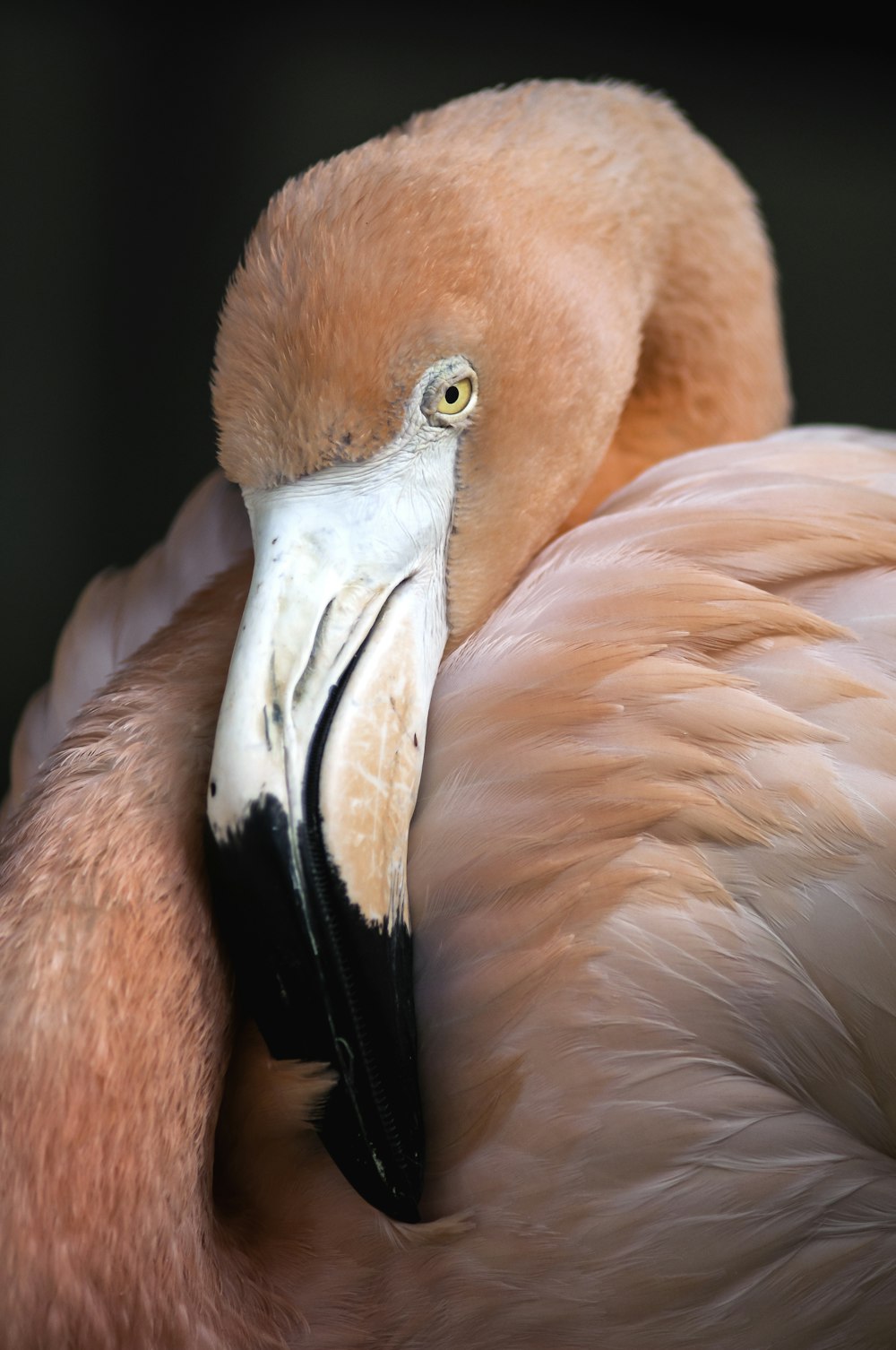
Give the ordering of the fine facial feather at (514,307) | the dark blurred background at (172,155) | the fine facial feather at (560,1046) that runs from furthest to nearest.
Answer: the dark blurred background at (172,155) < the fine facial feather at (514,307) < the fine facial feather at (560,1046)

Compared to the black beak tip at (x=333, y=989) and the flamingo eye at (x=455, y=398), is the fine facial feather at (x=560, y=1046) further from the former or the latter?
the flamingo eye at (x=455, y=398)

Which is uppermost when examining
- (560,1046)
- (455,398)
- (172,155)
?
(172,155)

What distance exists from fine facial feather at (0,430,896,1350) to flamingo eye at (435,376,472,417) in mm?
246

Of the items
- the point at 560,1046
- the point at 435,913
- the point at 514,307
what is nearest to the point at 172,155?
the point at 514,307

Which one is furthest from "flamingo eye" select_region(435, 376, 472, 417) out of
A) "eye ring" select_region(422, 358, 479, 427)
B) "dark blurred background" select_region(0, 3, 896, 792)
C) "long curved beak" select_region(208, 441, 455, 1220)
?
"dark blurred background" select_region(0, 3, 896, 792)

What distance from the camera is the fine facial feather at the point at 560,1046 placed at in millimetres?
811

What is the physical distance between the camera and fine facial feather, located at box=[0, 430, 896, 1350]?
2.66 feet

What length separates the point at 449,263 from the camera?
38.7 inches

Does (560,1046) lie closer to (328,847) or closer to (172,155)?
(328,847)

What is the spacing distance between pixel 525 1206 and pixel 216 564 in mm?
755

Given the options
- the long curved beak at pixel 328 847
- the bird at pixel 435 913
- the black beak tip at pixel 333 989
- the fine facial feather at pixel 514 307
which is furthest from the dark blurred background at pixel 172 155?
the black beak tip at pixel 333 989

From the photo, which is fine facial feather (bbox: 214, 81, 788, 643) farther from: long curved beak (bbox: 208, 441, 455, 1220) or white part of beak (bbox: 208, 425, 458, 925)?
long curved beak (bbox: 208, 441, 455, 1220)

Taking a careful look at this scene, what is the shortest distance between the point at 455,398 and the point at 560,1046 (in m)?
0.52

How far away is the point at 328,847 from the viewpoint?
2.69 feet
